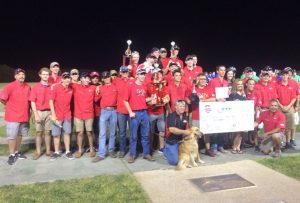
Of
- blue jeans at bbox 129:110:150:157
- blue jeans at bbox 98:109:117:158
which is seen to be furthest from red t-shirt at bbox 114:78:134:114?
blue jeans at bbox 129:110:150:157

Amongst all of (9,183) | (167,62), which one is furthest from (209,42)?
(9,183)

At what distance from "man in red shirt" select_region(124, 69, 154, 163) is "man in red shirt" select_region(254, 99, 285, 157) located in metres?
2.18

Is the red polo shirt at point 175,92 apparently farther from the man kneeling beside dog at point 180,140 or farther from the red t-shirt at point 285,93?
the red t-shirt at point 285,93

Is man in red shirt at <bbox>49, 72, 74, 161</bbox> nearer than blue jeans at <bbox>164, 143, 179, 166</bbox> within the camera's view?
No

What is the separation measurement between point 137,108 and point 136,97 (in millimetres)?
193

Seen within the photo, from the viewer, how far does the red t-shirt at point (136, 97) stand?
6.48 m

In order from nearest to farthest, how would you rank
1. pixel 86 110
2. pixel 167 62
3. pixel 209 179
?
pixel 209 179 → pixel 86 110 → pixel 167 62

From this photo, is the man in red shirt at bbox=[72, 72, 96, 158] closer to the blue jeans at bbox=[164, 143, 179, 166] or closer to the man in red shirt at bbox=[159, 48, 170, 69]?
the blue jeans at bbox=[164, 143, 179, 166]

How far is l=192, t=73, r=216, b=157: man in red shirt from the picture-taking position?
688cm

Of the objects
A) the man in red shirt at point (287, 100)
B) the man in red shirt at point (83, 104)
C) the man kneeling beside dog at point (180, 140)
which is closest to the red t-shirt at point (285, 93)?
the man in red shirt at point (287, 100)

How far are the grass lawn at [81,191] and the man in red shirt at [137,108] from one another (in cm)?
110

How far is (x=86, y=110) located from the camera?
6.74m

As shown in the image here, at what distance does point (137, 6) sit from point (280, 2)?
8.37 metres

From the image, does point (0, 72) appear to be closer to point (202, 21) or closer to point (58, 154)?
point (202, 21)
